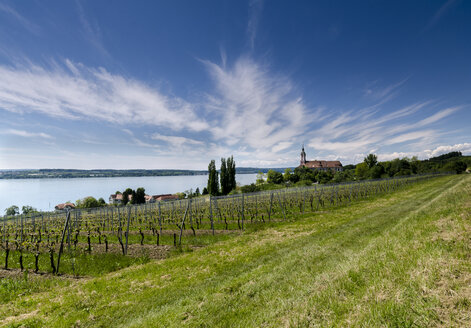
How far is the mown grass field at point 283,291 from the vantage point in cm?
258

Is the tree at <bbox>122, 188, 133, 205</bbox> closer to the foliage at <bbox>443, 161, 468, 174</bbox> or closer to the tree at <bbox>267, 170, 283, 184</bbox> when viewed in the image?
the tree at <bbox>267, 170, 283, 184</bbox>

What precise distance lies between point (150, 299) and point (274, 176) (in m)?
104

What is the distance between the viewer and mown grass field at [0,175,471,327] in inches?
102

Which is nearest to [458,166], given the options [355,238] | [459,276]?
[355,238]

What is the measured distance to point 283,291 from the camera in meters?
4.35

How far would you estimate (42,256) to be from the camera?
37.6 ft

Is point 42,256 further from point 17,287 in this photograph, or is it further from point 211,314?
point 211,314

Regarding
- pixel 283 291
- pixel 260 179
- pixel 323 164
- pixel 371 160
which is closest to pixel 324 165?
pixel 323 164

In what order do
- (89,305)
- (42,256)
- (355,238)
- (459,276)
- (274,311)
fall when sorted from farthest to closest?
(42,256)
(355,238)
(89,305)
(274,311)
(459,276)

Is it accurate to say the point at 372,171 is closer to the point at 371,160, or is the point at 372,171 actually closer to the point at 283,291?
the point at 371,160

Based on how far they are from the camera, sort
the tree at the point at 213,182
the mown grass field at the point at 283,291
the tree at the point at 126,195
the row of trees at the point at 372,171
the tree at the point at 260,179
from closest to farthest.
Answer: the mown grass field at the point at 283,291 → the tree at the point at 213,182 → the row of trees at the point at 372,171 → the tree at the point at 126,195 → the tree at the point at 260,179

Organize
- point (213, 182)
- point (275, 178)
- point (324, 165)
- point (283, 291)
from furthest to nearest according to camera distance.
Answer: point (324, 165), point (275, 178), point (213, 182), point (283, 291)

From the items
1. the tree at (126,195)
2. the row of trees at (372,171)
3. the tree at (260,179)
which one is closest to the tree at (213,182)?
the row of trees at (372,171)

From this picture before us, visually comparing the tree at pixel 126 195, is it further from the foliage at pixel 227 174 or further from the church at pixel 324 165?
the church at pixel 324 165
